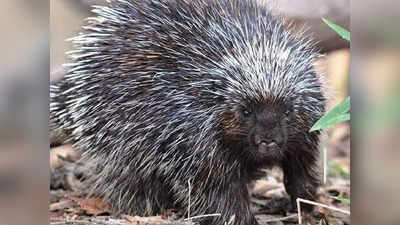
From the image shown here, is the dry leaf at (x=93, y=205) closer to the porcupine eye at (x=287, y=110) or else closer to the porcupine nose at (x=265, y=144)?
the porcupine nose at (x=265, y=144)

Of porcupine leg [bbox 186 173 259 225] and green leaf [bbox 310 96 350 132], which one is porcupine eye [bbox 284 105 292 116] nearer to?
green leaf [bbox 310 96 350 132]

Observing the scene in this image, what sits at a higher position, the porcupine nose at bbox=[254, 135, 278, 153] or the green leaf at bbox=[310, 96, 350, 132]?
the green leaf at bbox=[310, 96, 350, 132]

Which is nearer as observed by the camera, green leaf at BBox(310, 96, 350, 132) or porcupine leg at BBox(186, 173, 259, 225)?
green leaf at BBox(310, 96, 350, 132)

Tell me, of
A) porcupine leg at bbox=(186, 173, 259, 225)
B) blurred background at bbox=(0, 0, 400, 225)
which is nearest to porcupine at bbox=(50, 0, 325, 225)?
porcupine leg at bbox=(186, 173, 259, 225)

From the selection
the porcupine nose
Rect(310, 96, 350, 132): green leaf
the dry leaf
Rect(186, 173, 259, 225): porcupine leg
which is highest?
Rect(310, 96, 350, 132): green leaf
